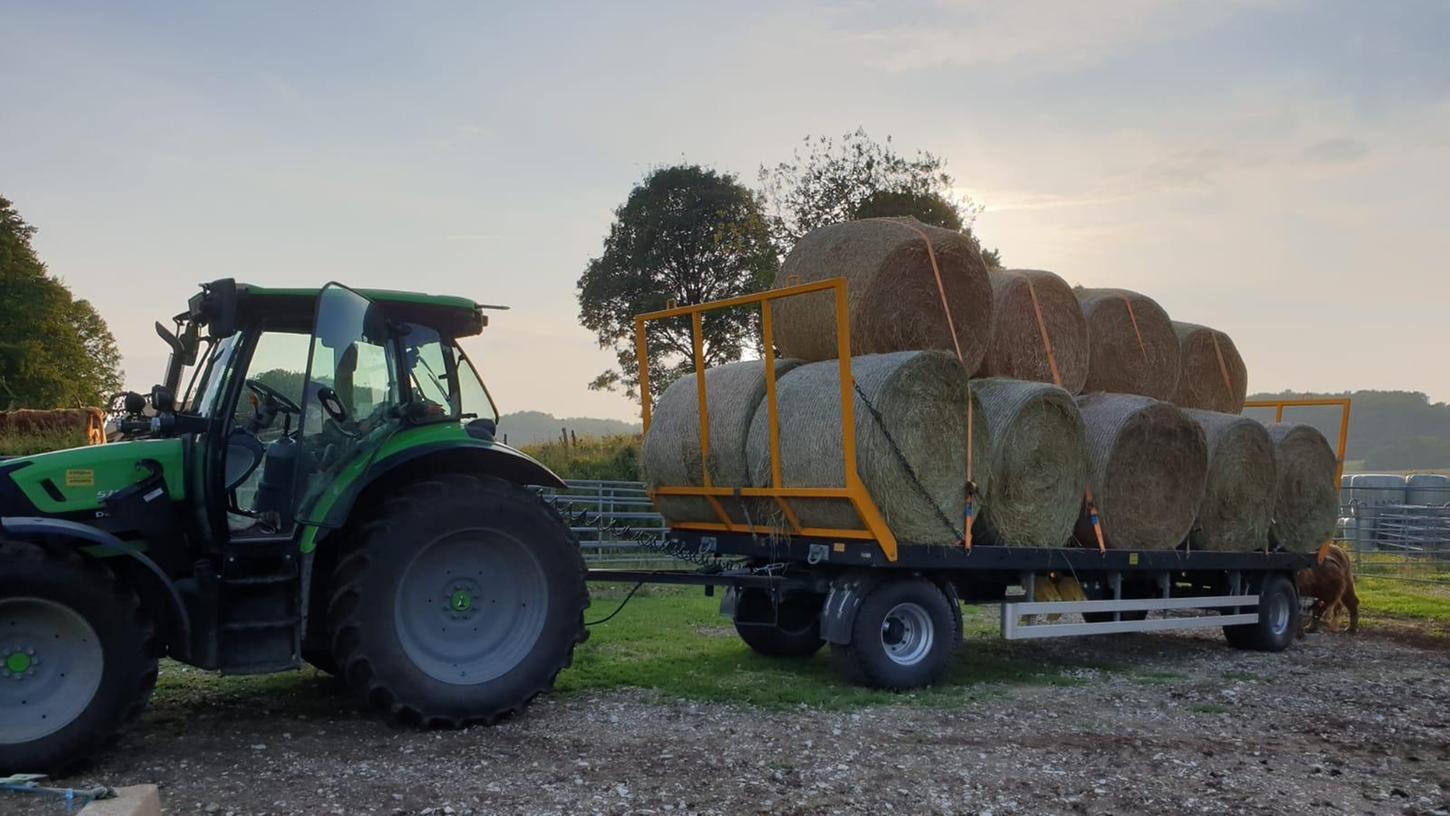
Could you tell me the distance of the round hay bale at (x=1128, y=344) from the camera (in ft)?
33.8

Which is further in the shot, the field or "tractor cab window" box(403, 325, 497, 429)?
"tractor cab window" box(403, 325, 497, 429)

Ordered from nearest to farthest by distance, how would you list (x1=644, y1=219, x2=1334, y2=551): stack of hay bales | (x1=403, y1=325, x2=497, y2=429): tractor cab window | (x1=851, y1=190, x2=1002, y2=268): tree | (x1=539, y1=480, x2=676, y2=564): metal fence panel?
(x1=403, y1=325, x2=497, y2=429): tractor cab window
(x1=644, y1=219, x2=1334, y2=551): stack of hay bales
(x1=539, y1=480, x2=676, y2=564): metal fence panel
(x1=851, y1=190, x2=1002, y2=268): tree

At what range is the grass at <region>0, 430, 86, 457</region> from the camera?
1739 centimetres

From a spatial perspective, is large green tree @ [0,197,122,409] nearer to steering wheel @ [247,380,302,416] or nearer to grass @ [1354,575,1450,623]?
steering wheel @ [247,380,302,416]

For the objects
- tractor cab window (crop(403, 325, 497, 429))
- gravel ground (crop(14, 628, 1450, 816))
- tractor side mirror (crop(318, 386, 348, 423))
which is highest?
tractor cab window (crop(403, 325, 497, 429))

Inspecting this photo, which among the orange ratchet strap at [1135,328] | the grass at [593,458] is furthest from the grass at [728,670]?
the grass at [593,458]

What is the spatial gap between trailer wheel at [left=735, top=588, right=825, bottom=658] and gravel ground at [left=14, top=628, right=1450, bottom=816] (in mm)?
1358

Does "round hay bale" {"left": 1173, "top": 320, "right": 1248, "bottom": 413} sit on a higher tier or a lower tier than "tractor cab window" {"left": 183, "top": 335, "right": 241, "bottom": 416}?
higher

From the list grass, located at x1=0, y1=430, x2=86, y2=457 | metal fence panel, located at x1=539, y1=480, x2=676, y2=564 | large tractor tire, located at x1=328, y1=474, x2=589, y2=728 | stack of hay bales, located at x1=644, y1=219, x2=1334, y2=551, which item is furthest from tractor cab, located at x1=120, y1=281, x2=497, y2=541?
grass, located at x1=0, y1=430, x2=86, y2=457

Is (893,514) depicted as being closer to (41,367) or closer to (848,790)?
(848,790)

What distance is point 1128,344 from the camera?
10.4m

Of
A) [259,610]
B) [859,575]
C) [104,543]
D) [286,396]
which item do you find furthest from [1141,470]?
[104,543]

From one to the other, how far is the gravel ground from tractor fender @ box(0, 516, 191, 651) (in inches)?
26.2

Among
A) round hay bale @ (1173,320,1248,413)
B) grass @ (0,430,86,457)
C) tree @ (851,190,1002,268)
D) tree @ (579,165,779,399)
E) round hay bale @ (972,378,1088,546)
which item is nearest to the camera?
round hay bale @ (972,378,1088,546)
